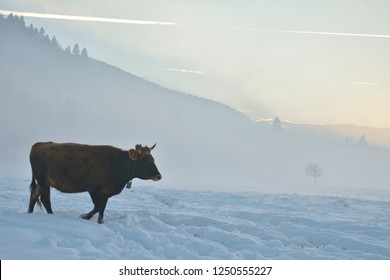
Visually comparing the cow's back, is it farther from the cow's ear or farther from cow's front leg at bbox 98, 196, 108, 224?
the cow's ear

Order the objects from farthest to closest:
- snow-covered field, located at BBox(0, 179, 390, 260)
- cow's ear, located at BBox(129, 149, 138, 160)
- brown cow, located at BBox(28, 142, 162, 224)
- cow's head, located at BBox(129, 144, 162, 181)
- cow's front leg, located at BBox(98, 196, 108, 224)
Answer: cow's head, located at BBox(129, 144, 162, 181) < cow's ear, located at BBox(129, 149, 138, 160) < brown cow, located at BBox(28, 142, 162, 224) < cow's front leg, located at BBox(98, 196, 108, 224) < snow-covered field, located at BBox(0, 179, 390, 260)

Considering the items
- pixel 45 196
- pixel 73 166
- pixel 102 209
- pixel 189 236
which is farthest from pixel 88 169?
pixel 189 236

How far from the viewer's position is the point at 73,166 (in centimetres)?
1037

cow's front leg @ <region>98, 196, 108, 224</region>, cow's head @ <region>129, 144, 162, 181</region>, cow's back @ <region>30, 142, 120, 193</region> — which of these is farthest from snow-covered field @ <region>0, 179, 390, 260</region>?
cow's head @ <region>129, 144, 162, 181</region>

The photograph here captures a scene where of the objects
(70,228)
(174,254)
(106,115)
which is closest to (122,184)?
(70,228)

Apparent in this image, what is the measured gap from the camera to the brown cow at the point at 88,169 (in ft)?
34.0

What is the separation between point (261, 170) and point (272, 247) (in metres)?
157

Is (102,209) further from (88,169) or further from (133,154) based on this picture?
(133,154)

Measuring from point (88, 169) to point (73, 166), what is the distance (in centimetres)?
36

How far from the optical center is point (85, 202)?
51.3 feet

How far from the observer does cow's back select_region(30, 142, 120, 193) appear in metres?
→ 10.4

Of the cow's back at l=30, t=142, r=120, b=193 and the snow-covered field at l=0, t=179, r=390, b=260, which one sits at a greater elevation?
the cow's back at l=30, t=142, r=120, b=193

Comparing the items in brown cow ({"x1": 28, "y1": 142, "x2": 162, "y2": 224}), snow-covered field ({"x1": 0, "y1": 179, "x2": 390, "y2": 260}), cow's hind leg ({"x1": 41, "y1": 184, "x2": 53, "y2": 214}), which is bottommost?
snow-covered field ({"x1": 0, "y1": 179, "x2": 390, "y2": 260})

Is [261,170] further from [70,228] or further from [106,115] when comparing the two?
[70,228]
